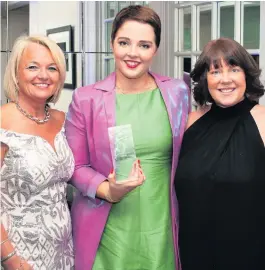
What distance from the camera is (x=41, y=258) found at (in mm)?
1638

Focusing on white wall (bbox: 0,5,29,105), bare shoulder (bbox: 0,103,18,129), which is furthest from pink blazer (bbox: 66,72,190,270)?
white wall (bbox: 0,5,29,105)

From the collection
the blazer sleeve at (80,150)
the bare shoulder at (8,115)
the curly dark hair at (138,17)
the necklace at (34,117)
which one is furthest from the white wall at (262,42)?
the bare shoulder at (8,115)

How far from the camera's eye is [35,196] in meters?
1.59

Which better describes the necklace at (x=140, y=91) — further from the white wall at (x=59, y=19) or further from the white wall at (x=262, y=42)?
the white wall at (x=59, y=19)

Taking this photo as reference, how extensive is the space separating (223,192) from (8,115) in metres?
0.78

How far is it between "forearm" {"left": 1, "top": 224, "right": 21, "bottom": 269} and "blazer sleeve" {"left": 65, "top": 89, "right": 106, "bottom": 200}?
0.33 meters

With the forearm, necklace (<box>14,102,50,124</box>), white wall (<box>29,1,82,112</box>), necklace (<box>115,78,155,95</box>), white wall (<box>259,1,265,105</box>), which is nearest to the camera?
the forearm

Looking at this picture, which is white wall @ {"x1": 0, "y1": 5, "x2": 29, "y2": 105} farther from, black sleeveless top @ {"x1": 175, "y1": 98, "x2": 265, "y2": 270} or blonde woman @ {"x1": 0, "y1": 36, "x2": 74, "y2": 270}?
black sleeveless top @ {"x1": 175, "y1": 98, "x2": 265, "y2": 270}

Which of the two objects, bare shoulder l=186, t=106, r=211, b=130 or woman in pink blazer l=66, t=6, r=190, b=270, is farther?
bare shoulder l=186, t=106, r=211, b=130

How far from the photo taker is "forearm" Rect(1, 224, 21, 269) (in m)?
1.53

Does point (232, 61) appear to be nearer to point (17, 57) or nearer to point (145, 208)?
point (145, 208)

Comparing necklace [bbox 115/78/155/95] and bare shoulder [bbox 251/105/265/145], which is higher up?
necklace [bbox 115/78/155/95]

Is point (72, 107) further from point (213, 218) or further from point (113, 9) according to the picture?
point (113, 9)

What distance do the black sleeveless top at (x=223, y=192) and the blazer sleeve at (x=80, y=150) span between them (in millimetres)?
312
